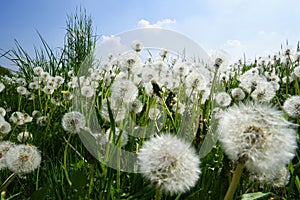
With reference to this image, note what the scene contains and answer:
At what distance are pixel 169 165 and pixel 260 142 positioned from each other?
0.25m

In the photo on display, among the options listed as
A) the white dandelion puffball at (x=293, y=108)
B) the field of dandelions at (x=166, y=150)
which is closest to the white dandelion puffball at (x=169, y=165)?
the field of dandelions at (x=166, y=150)

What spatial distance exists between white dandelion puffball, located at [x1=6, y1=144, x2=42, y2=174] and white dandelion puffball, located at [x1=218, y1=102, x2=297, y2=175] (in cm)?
99

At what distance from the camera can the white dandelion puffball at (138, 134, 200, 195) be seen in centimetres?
100

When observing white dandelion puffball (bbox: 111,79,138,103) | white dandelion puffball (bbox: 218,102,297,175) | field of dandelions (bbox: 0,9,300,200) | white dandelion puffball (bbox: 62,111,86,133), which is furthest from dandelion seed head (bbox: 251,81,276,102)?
white dandelion puffball (bbox: 218,102,297,175)

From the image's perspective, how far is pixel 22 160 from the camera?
5.33 ft

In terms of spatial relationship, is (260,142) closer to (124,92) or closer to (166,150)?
(166,150)

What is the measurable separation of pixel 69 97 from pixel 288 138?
2.85 metres

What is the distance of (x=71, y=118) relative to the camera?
1812 mm

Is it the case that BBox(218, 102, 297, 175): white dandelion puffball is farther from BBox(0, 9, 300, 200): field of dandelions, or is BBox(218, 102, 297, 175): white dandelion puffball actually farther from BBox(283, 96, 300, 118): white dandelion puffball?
BBox(283, 96, 300, 118): white dandelion puffball

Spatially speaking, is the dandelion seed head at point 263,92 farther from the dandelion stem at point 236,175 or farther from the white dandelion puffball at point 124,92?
the dandelion stem at point 236,175

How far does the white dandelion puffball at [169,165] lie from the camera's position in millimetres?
995

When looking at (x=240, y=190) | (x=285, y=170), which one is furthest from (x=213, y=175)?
(x=285, y=170)

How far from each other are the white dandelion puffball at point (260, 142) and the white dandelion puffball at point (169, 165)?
145mm

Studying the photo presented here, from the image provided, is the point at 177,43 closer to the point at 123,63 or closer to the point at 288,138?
the point at 123,63
